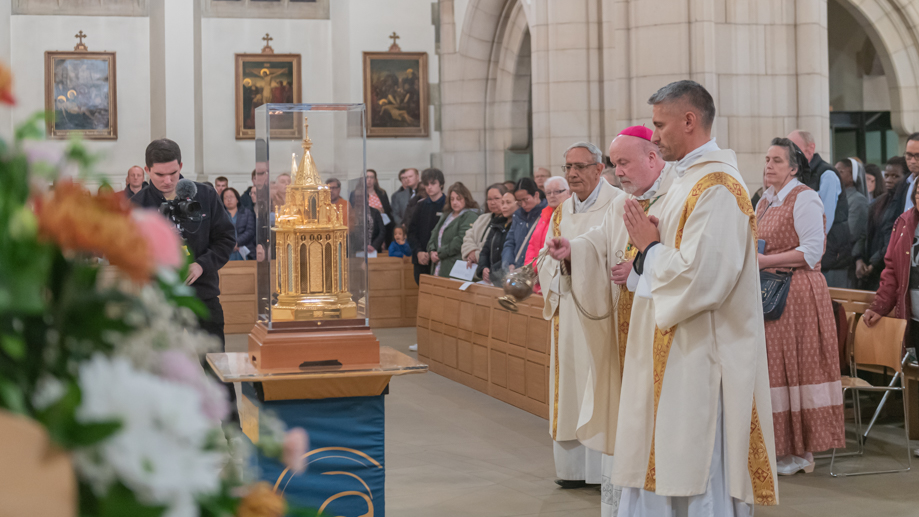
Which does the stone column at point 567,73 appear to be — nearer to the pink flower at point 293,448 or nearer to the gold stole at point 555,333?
the gold stole at point 555,333

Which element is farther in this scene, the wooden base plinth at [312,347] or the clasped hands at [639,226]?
the wooden base plinth at [312,347]

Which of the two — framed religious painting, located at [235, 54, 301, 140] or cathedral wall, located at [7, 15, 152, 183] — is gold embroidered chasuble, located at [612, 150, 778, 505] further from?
cathedral wall, located at [7, 15, 152, 183]

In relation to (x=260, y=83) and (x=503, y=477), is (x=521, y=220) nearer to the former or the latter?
(x=503, y=477)

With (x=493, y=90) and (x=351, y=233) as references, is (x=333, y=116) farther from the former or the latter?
(x=493, y=90)

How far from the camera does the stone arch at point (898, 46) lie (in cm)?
1055

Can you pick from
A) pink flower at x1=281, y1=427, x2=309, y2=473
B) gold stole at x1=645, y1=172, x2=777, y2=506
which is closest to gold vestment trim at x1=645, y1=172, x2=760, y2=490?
gold stole at x1=645, y1=172, x2=777, y2=506

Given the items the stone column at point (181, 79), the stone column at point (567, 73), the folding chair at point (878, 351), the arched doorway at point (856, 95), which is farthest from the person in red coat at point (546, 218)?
the stone column at point (181, 79)

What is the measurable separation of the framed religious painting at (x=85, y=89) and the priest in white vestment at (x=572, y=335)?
14.2m

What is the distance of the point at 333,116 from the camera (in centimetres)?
399

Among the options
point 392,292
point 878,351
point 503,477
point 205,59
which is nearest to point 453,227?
point 392,292

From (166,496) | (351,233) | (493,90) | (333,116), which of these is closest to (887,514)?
(351,233)

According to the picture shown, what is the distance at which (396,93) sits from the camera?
1689cm

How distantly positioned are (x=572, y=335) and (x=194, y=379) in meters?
4.03

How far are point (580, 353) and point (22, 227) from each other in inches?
164
